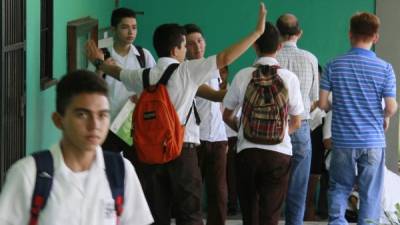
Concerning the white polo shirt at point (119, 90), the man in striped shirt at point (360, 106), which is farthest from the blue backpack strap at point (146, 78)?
the man in striped shirt at point (360, 106)

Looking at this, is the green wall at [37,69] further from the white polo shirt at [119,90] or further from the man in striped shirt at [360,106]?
the man in striped shirt at [360,106]

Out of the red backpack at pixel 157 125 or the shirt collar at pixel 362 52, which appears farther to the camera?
the shirt collar at pixel 362 52

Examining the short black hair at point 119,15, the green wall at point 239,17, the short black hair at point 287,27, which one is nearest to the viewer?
the short black hair at point 287,27

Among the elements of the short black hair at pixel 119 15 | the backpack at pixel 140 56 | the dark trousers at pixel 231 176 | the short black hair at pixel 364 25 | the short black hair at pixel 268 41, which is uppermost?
the short black hair at pixel 119 15

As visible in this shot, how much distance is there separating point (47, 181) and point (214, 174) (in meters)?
4.19

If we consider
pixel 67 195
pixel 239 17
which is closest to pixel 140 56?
pixel 239 17

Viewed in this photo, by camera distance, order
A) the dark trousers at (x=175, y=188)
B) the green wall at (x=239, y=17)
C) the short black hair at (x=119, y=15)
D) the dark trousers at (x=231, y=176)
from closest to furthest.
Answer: the dark trousers at (x=175, y=188)
the short black hair at (x=119, y=15)
the dark trousers at (x=231, y=176)
the green wall at (x=239, y=17)

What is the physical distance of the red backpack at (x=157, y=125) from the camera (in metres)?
5.53

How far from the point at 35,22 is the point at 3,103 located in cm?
90

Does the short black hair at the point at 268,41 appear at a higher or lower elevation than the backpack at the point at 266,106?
higher

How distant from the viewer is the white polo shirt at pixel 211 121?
7168 millimetres

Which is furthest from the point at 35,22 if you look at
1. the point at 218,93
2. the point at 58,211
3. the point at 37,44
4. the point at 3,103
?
the point at 58,211

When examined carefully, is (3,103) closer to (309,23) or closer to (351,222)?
(351,222)

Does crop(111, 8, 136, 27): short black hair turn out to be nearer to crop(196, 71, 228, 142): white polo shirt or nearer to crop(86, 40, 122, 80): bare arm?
crop(196, 71, 228, 142): white polo shirt
